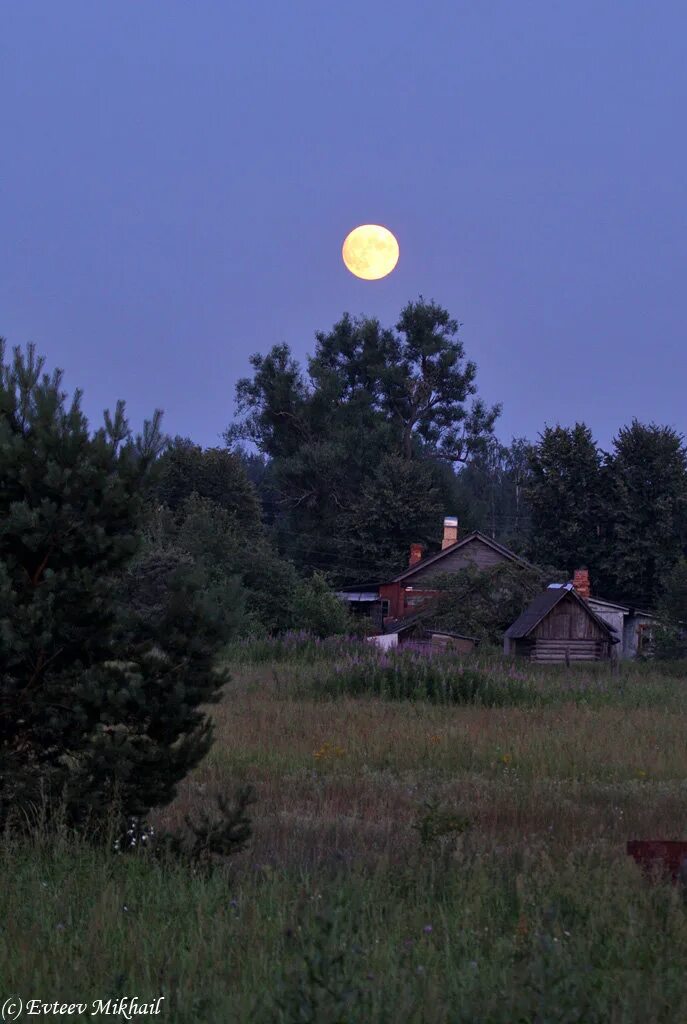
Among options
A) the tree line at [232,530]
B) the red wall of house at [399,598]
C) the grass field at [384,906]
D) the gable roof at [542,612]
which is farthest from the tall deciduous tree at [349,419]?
the grass field at [384,906]

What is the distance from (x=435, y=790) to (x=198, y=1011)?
6.83 metres

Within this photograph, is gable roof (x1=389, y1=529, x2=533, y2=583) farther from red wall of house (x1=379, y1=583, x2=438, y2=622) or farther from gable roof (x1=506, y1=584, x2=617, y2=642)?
gable roof (x1=506, y1=584, x2=617, y2=642)

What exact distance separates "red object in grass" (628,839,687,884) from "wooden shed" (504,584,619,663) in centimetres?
3411

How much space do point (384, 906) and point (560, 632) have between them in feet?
120

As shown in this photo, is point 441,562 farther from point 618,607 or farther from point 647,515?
point 647,515

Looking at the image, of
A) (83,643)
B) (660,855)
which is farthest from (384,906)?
(83,643)

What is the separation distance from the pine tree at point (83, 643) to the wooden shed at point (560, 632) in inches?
1342

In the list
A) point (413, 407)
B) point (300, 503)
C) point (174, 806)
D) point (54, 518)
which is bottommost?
point (174, 806)

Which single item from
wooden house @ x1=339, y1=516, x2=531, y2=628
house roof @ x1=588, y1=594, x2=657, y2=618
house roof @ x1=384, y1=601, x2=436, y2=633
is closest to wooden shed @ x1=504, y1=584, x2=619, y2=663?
house roof @ x1=384, y1=601, x2=436, y2=633

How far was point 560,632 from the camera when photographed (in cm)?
4134

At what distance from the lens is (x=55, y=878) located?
620 cm

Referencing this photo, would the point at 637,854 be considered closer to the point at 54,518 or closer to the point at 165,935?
the point at 165,935

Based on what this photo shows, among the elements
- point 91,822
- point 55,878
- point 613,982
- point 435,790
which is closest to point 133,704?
point 91,822

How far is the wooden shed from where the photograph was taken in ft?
134
